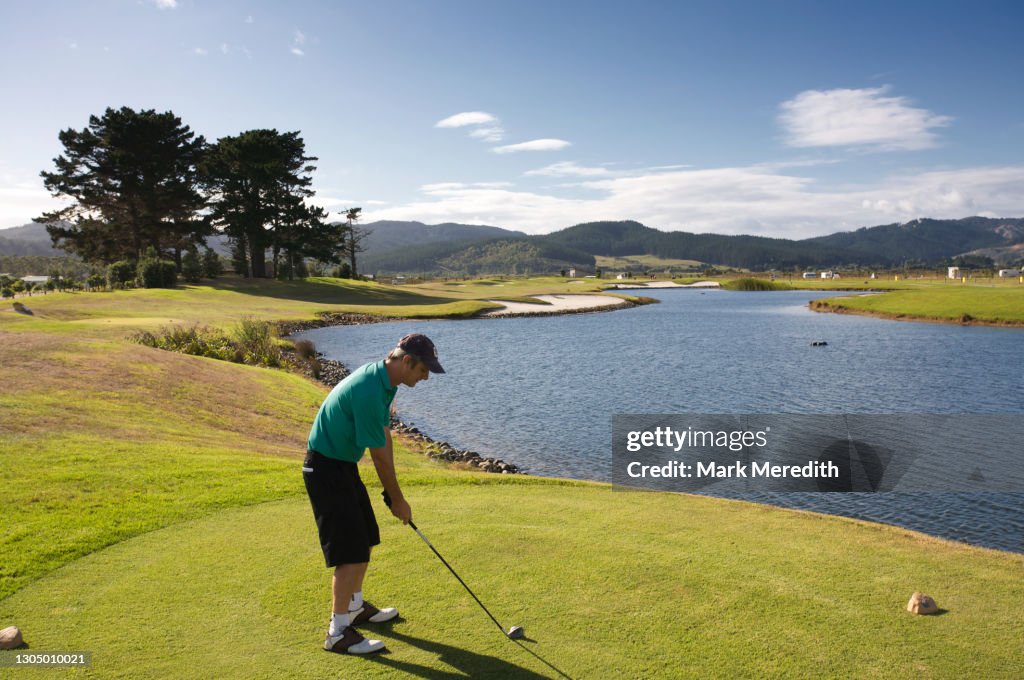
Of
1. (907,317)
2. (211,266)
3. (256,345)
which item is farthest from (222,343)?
(907,317)

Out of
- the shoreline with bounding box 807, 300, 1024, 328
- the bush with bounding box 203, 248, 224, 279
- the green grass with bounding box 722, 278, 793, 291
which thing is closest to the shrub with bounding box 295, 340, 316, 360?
the bush with bounding box 203, 248, 224, 279

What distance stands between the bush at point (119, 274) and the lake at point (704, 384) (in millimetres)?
23321

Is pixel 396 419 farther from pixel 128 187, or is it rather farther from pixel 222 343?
pixel 128 187

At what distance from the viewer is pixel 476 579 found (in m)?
6.91

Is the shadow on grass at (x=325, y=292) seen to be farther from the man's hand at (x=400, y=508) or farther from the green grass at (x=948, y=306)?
the man's hand at (x=400, y=508)

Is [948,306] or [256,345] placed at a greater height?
[256,345]

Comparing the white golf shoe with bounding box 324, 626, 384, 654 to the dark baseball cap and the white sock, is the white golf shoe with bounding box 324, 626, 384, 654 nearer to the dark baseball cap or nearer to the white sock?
the white sock

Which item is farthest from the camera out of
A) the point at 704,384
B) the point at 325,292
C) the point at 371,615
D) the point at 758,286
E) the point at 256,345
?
the point at 758,286

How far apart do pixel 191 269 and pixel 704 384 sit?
203ft

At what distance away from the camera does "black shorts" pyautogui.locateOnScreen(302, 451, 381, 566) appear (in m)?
5.62

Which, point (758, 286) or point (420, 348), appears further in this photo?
point (758, 286)

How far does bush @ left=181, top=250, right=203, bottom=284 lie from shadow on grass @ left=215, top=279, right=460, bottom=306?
2272 millimetres

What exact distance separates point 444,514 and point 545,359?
3113 cm

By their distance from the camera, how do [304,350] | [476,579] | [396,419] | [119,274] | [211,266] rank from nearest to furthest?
1. [476,579]
2. [396,419]
3. [304,350]
4. [119,274]
5. [211,266]
